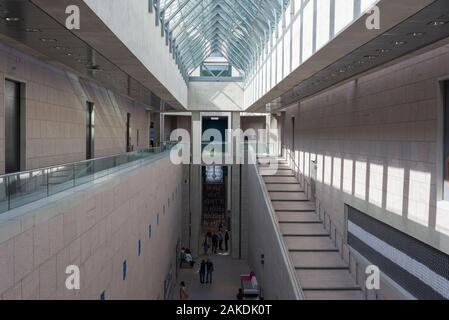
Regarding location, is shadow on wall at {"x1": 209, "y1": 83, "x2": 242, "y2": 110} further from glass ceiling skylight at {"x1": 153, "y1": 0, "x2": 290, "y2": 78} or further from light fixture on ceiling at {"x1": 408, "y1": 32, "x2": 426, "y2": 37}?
light fixture on ceiling at {"x1": 408, "y1": 32, "x2": 426, "y2": 37}

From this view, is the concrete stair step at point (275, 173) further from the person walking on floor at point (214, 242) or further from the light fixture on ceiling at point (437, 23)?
the light fixture on ceiling at point (437, 23)

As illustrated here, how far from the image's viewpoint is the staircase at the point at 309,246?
10.1 meters

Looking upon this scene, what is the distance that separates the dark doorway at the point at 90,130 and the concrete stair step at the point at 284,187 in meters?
6.57

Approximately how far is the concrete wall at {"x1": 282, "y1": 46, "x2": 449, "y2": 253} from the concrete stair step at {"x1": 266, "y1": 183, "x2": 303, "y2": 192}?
102 inches

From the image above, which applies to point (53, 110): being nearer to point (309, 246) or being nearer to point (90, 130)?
point (90, 130)

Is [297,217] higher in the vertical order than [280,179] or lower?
lower

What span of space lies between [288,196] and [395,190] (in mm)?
7771

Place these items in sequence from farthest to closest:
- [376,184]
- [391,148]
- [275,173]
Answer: [275,173]
[376,184]
[391,148]

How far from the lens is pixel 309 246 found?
12352 millimetres

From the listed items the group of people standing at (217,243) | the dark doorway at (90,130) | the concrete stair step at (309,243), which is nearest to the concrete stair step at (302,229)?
the concrete stair step at (309,243)

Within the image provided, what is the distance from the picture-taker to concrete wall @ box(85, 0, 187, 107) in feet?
22.3

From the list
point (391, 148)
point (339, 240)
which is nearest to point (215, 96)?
point (339, 240)
